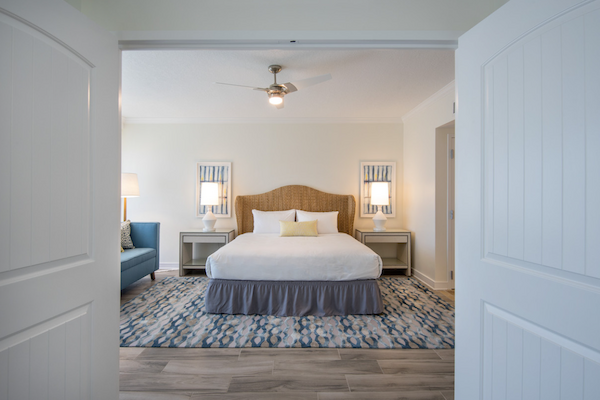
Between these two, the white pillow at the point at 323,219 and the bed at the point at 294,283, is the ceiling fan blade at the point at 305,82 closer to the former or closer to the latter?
the bed at the point at 294,283

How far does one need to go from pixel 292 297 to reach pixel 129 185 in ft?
9.51

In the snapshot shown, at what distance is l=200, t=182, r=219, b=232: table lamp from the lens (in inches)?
170

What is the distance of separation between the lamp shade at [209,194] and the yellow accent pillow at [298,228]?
1.24 m

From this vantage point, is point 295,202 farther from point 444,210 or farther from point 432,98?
point 432,98

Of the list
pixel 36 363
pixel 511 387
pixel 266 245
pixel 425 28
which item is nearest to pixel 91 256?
pixel 36 363

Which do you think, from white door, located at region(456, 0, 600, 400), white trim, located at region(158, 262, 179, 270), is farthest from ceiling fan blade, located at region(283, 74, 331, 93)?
white trim, located at region(158, 262, 179, 270)

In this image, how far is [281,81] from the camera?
325cm

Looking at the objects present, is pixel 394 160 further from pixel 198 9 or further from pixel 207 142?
pixel 198 9

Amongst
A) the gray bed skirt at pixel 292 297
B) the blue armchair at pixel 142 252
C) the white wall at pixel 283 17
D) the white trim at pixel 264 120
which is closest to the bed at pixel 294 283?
the gray bed skirt at pixel 292 297

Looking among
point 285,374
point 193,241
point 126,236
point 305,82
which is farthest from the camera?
point 193,241

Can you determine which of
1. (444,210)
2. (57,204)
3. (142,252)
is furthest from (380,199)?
(57,204)

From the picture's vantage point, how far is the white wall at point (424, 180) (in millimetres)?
3631

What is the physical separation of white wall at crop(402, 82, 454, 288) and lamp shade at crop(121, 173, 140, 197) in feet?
13.8

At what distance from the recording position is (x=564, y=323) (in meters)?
0.85
